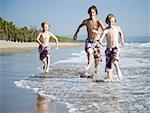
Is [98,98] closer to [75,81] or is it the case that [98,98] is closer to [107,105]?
[107,105]

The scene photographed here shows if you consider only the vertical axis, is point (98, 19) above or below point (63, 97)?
above

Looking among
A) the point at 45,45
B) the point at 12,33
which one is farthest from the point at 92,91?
the point at 12,33

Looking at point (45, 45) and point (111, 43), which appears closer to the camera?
point (111, 43)

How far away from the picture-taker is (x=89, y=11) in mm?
8828

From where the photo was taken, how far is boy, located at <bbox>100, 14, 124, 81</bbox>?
7.83 meters

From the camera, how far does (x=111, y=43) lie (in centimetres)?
803

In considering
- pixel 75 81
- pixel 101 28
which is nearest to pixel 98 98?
pixel 75 81

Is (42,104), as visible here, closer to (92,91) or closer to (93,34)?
(92,91)

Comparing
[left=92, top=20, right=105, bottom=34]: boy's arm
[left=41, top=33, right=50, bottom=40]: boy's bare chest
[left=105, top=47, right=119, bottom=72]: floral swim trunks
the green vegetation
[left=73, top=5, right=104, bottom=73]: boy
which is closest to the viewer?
[left=105, top=47, right=119, bottom=72]: floral swim trunks

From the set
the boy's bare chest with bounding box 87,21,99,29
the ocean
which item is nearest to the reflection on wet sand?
the ocean

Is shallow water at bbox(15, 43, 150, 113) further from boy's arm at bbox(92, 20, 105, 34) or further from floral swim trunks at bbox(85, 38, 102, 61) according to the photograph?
boy's arm at bbox(92, 20, 105, 34)

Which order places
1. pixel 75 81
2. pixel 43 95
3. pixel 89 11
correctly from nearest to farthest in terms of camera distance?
pixel 43 95
pixel 75 81
pixel 89 11

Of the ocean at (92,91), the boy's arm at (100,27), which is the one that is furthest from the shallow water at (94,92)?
the boy's arm at (100,27)

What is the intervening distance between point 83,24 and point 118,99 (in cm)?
373
